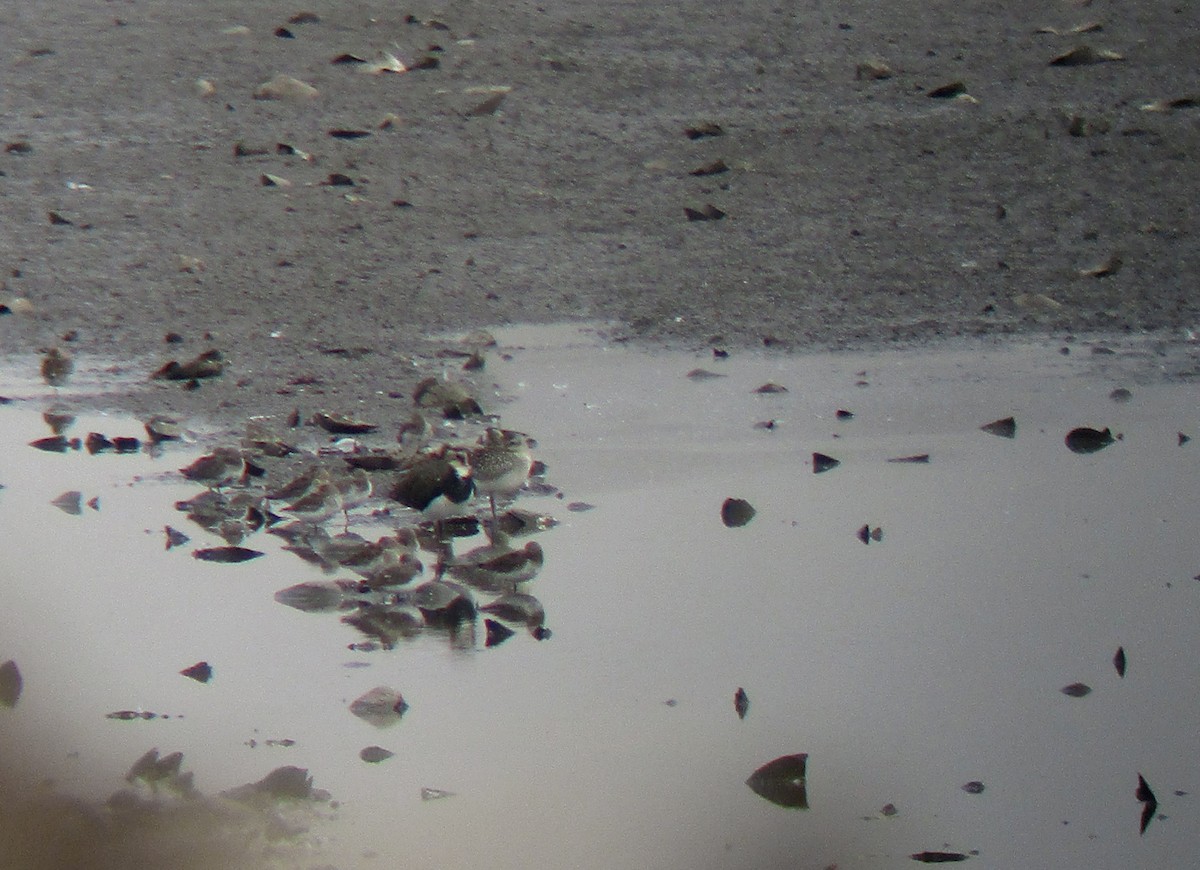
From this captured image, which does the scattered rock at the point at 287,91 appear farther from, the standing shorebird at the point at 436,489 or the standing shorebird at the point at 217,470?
the standing shorebird at the point at 436,489

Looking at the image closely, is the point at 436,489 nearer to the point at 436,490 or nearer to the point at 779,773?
the point at 436,490

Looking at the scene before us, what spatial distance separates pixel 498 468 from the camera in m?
2.45

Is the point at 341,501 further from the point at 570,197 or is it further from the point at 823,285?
the point at 570,197

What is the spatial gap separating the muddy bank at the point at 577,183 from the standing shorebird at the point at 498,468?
0.34 m

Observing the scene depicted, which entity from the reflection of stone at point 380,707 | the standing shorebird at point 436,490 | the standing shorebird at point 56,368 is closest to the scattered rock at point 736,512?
the standing shorebird at point 436,490

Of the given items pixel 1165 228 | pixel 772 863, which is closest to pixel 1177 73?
pixel 1165 228

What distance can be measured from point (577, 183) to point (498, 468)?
5.08ft

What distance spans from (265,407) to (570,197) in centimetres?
123

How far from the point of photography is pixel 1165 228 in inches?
134

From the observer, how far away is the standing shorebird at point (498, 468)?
7.95 ft

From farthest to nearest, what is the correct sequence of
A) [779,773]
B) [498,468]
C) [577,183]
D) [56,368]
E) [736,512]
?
1. [577,183]
2. [56,368]
3. [498,468]
4. [736,512]
5. [779,773]

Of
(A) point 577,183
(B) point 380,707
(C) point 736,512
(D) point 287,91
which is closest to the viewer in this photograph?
(B) point 380,707

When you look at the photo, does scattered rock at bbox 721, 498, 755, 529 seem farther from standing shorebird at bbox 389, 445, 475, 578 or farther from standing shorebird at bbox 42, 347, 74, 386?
standing shorebird at bbox 42, 347, 74, 386

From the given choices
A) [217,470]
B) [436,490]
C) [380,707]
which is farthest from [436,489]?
[380,707]
